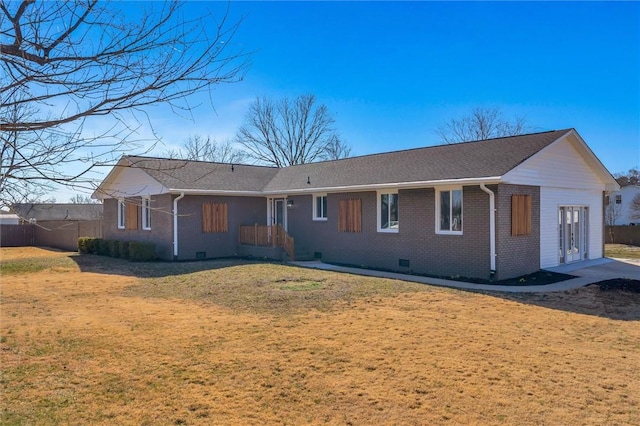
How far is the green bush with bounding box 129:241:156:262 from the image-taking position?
18.4 metres

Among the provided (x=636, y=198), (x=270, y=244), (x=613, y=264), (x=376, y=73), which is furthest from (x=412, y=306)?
(x=636, y=198)

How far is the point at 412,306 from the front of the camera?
9.33 metres

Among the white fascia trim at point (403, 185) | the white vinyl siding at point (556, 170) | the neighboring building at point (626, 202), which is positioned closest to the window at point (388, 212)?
the white fascia trim at point (403, 185)

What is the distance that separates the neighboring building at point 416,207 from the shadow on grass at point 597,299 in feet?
6.75

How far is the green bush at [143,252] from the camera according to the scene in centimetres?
1841

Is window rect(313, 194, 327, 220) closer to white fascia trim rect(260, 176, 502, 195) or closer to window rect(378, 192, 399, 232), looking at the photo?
white fascia trim rect(260, 176, 502, 195)

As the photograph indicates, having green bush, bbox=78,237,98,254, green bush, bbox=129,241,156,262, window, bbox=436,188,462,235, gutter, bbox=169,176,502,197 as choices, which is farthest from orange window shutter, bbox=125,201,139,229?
window, bbox=436,188,462,235

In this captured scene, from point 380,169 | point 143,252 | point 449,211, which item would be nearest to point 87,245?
point 143,252

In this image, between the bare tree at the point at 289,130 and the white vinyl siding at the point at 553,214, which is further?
the bare tree at the point at 289,130

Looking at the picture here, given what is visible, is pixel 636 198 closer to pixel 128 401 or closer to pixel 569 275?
pixel 569 275

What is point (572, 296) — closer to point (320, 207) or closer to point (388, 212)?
point (388, 212)

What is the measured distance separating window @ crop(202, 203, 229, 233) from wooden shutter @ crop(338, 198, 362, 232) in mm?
5373

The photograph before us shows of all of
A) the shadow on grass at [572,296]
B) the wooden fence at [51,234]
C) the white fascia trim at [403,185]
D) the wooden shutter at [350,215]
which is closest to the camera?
the shadow on grass at [572,296]

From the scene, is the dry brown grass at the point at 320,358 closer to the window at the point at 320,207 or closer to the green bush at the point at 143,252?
the green bush at the point at 143,252
